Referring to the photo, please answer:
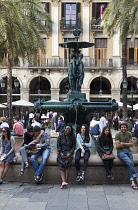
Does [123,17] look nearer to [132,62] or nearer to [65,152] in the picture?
[65,152]

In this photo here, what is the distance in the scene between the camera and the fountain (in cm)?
970

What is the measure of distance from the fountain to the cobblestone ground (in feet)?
9.43

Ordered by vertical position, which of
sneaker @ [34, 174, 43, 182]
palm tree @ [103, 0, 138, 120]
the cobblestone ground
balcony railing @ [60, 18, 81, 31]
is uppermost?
balcony railing @ [60, 18, 81, 31]

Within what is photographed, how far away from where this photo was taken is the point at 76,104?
31.3 feet

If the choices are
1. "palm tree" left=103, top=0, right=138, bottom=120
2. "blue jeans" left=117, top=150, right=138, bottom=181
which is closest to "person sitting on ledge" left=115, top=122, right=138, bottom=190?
"blue jeans" left=117, top=150, right=138, bottom=181

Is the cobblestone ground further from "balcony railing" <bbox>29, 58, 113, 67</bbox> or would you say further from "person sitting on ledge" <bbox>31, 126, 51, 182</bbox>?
"balcony railing" <bbox>29, 58, 113, 67</bbox>

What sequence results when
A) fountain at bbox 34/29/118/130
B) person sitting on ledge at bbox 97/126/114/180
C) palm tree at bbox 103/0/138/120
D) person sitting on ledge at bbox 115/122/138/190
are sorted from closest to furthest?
person sitting on ledge at bbox 115/122/138/190 → person sitting on ledge at bbox 97/126/114/180 → fountain at bbox 34/29/118/130 → palm tree at bbox 103/0/138/120

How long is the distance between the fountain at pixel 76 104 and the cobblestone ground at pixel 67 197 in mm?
2873

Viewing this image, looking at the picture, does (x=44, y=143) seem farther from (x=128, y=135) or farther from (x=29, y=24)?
(x=29, y=24)

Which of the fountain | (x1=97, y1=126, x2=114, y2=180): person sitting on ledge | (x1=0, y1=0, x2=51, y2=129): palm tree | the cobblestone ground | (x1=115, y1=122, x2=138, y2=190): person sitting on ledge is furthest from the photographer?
(x1=0, y1=0, x2=51, y2=129): palm tree

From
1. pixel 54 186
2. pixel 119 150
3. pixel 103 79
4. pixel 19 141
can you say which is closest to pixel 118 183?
pixel 119 150

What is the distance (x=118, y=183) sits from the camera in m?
7.58

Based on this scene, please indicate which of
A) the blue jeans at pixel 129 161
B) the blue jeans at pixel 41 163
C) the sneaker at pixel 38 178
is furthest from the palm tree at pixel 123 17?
the sneaker at pixel 38 178

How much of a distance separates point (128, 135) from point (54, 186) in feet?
6.82
